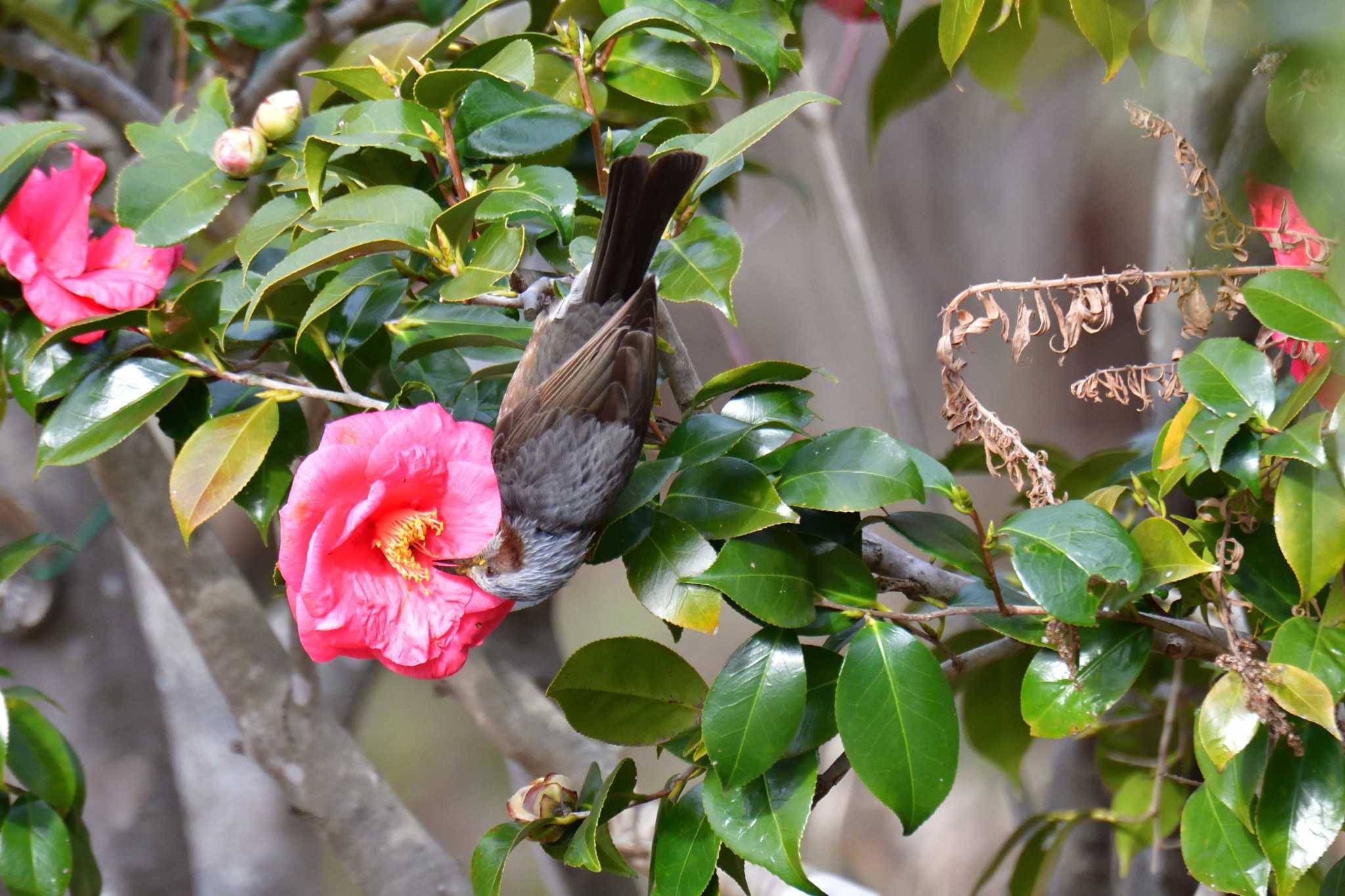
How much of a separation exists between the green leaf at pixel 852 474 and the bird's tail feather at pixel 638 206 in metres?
0.19

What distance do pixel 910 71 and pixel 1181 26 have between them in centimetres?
45

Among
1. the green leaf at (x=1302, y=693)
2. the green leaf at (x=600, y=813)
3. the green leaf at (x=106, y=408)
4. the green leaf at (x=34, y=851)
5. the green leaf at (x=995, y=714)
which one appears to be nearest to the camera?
the green leaf at (x=1302, y=693)

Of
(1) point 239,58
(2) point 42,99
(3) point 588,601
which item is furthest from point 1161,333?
(3) point 588,601

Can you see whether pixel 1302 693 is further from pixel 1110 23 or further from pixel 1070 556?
pixel 1110 23

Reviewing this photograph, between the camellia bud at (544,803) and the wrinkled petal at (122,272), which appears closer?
the camellia bud at (544,803)

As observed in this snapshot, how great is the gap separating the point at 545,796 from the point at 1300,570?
492 mm

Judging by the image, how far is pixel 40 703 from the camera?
165 cm

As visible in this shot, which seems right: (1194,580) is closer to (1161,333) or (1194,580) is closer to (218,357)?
(1161,333)

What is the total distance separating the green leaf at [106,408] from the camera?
78 centimetres

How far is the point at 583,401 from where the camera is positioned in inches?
33.2

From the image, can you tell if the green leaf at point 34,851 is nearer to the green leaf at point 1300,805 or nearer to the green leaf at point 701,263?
the green leaf at point 701,263

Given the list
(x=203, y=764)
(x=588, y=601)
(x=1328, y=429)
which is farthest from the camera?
(x=588, y=601)

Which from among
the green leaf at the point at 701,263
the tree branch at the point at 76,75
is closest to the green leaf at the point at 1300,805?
the green leaf at the point at 701,263

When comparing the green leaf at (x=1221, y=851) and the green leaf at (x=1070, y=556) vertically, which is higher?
the green leaf at (x=1070, y=556)
